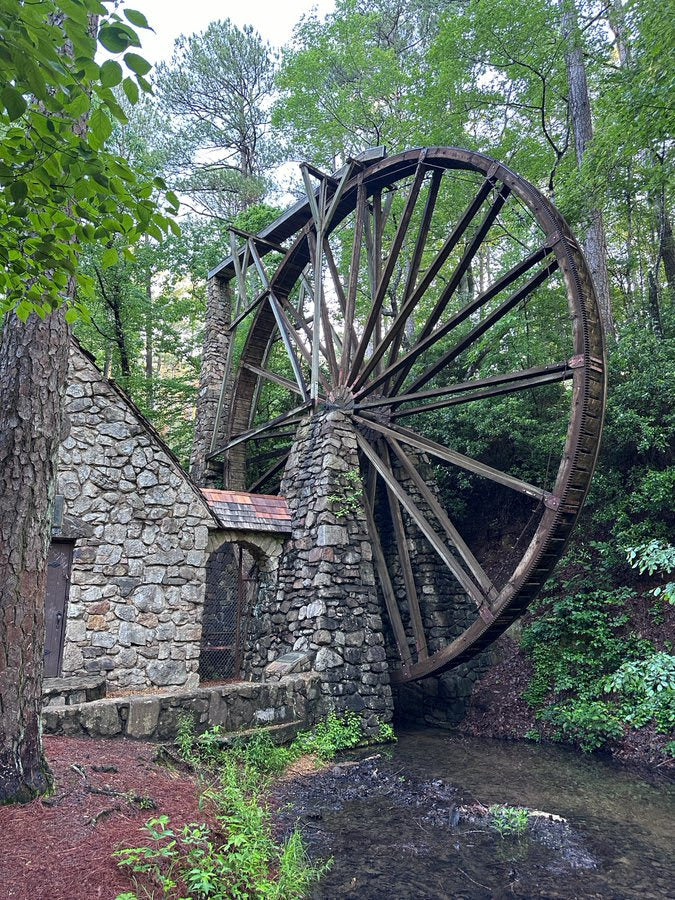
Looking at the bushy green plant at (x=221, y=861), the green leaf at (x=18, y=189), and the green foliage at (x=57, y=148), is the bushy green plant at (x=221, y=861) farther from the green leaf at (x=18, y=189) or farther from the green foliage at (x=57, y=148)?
the green leaf at (x=18, y=189)

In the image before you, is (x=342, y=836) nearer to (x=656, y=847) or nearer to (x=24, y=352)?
(x=656, y=847)

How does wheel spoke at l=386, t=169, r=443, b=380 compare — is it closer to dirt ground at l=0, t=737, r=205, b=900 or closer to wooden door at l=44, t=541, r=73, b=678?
wooden door at l=44, t=541, r=73, b=678

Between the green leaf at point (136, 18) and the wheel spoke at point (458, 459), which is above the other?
the green leaf at point (136, 18)

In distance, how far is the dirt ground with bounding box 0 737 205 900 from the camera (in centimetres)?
239

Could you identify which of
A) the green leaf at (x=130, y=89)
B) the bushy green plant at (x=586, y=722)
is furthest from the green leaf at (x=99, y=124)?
the bushy green plant at (x=586, y=722)

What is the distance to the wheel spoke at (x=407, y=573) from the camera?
7805 millimetres

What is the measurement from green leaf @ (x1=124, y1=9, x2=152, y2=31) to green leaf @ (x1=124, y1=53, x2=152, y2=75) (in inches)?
3.7

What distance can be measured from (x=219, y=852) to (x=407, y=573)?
5.36m

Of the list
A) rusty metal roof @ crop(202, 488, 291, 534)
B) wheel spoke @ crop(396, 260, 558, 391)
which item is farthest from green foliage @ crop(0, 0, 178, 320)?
wheel spoke @ crop(396, 260, 558, 391)

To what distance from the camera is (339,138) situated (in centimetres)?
1408

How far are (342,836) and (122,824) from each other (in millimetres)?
1731

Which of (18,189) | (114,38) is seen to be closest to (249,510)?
(18,189)

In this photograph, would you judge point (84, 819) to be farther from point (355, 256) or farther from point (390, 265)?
point (355, 256)

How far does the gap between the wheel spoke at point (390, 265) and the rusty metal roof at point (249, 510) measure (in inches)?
82.3
